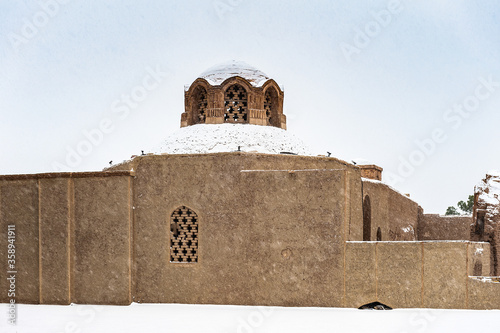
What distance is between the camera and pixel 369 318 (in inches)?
446

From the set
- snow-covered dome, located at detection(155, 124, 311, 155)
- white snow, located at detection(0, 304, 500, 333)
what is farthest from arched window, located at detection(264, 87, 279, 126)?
white snow, located at detection(0, 304, 500, 333)

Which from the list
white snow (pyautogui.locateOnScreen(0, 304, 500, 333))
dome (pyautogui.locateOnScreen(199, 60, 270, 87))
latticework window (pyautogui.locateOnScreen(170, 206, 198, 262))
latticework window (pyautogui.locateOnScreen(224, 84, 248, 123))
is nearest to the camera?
white snow (pyautogui.locateOnScreen(0, 304, 500, 333))

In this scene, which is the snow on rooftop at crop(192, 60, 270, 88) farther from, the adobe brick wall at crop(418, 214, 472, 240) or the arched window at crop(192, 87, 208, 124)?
the adobe brick wall at crop(418, 214, 472, 240)

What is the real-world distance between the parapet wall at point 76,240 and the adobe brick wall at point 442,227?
48.0 feet

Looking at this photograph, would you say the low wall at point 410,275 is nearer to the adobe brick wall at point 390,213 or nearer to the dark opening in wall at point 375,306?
the dark opening in wall at point 375,306

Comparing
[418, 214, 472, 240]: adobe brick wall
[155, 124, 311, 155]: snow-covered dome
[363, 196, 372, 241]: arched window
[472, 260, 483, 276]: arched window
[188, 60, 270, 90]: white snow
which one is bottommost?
[472, 260, 483, 276]: arched window

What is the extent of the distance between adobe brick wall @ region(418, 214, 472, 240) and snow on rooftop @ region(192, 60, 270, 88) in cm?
1095

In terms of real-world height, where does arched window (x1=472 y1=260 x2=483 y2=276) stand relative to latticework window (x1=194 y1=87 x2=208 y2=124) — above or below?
below

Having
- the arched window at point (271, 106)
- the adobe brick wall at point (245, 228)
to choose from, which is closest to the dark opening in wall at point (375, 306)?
the adobe brick wall at point (245, 228)

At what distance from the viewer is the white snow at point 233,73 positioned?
16.7m

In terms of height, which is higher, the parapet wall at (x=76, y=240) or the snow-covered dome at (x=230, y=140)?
the snow-covered dome at (x=230, y=140)

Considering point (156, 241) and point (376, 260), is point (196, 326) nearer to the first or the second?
point (156, 241)

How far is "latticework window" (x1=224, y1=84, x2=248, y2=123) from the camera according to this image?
16.6m

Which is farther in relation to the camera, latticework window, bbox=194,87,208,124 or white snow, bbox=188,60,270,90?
latticework window, bbox=194,87,208,124
